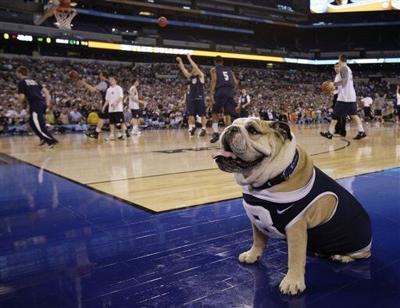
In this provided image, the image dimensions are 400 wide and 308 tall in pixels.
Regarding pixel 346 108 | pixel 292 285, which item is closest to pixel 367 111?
pixel 346 108

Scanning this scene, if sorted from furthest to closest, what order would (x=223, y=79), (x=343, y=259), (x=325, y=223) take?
(x=223, y=79) → (x=343, y=259) → (x=325, y=223)

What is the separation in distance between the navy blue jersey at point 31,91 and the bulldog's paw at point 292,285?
7516 mm

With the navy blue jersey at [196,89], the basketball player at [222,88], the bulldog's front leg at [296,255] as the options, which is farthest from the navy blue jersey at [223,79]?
the bulldog's front leg at [296,255]

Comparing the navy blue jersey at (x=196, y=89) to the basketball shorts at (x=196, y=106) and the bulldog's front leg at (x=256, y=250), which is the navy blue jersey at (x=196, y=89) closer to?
the basketball shorts at (x=196, y=106)

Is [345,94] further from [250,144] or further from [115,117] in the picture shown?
[250,144]

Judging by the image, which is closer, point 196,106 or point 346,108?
point 346,108

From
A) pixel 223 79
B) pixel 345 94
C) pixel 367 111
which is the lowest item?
pixel 367 111

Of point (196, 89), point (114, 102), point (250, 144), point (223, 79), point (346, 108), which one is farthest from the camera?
point (196, 89)

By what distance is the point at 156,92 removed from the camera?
1061 inches

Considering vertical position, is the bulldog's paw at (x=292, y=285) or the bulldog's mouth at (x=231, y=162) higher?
the bulldog's mouth at (x=231, y=162)

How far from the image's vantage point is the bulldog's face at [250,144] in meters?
1.58

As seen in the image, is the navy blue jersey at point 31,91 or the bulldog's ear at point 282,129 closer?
the bulldog's ear at point 282,129

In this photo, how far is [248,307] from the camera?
59.9 inches

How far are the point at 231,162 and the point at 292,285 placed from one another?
574 millimetres
